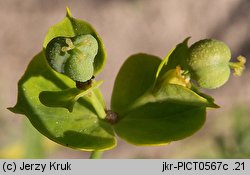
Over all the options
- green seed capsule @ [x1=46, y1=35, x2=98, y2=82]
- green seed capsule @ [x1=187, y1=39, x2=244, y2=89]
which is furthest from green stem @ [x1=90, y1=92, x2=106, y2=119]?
green seed capsule @ [x1=187, y1=39, x2=244, y2=89]

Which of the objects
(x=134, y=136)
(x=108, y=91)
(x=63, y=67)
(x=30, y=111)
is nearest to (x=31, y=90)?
(x=30, y=111)

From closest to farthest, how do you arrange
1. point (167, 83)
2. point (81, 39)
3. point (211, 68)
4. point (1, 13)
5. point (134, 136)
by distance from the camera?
point (81, 39) → point (211, 68) → point (167, 83) → point (134, 136) → point (1, 13)

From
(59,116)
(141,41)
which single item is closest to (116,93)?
(59,116)

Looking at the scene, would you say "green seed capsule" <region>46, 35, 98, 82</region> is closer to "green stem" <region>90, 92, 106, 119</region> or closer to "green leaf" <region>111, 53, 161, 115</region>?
"green stem" <region>90, 92, 106, 119</region>

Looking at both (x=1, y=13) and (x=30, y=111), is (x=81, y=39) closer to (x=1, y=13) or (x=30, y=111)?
(x=30, y=111)

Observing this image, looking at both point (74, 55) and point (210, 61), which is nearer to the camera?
point (74, 55)

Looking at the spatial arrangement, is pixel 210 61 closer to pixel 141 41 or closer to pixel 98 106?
pixel 98 106

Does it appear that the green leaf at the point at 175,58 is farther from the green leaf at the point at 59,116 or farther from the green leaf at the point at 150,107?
the green leaf at the point at 59,116
